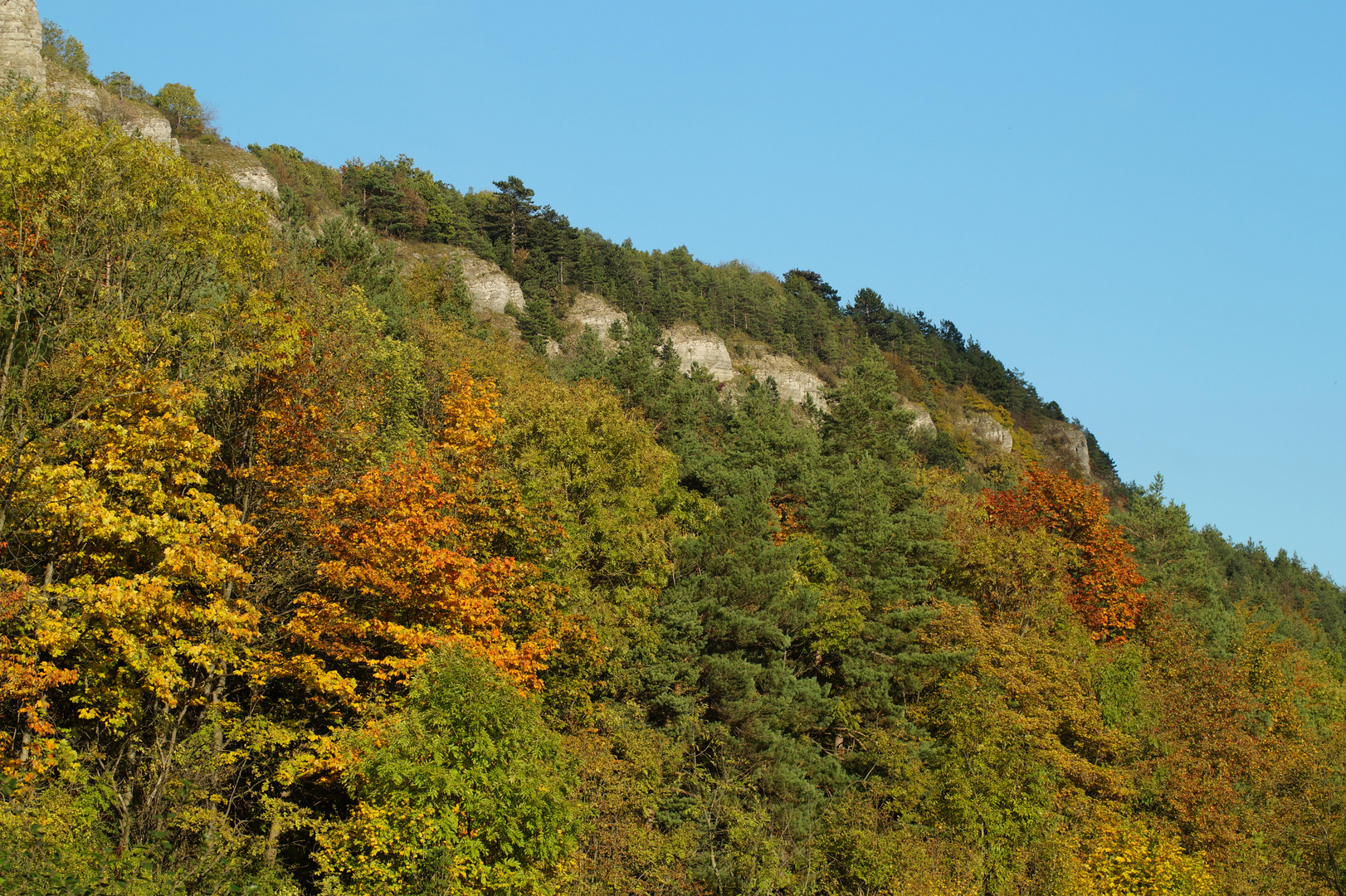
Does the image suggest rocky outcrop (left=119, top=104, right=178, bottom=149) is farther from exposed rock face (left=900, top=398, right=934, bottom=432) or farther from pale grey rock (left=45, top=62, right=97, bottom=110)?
exposed rock face (left=900, top=398, right=934, bottom=432)

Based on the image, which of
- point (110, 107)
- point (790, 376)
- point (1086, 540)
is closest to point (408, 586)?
point (1086, 540)

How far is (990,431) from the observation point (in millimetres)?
128250

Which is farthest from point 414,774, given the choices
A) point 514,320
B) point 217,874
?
point 514,320

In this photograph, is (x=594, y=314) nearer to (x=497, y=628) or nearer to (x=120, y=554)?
(x=497, y=628)

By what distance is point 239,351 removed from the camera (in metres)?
19.2

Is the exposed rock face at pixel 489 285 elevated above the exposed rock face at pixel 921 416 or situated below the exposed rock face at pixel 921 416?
below

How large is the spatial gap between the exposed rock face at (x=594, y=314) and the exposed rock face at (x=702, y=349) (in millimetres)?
5521

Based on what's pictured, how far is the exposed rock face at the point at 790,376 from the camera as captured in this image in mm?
101875

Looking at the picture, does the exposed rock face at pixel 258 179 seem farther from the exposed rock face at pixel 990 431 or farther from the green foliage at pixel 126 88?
the exposed rock face at pixel 990 431

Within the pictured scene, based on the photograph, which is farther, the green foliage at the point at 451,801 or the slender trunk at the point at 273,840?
the slender trunk at the point at 273,840

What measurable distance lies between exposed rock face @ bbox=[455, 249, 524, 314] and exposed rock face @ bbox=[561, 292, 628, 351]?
6085mm

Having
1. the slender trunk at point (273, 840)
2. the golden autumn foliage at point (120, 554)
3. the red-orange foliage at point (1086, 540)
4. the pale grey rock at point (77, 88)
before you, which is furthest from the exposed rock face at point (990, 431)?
the golden autumn foliage at point (120, 554)

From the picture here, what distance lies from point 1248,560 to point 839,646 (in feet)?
368

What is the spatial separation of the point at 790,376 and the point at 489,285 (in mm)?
35712
